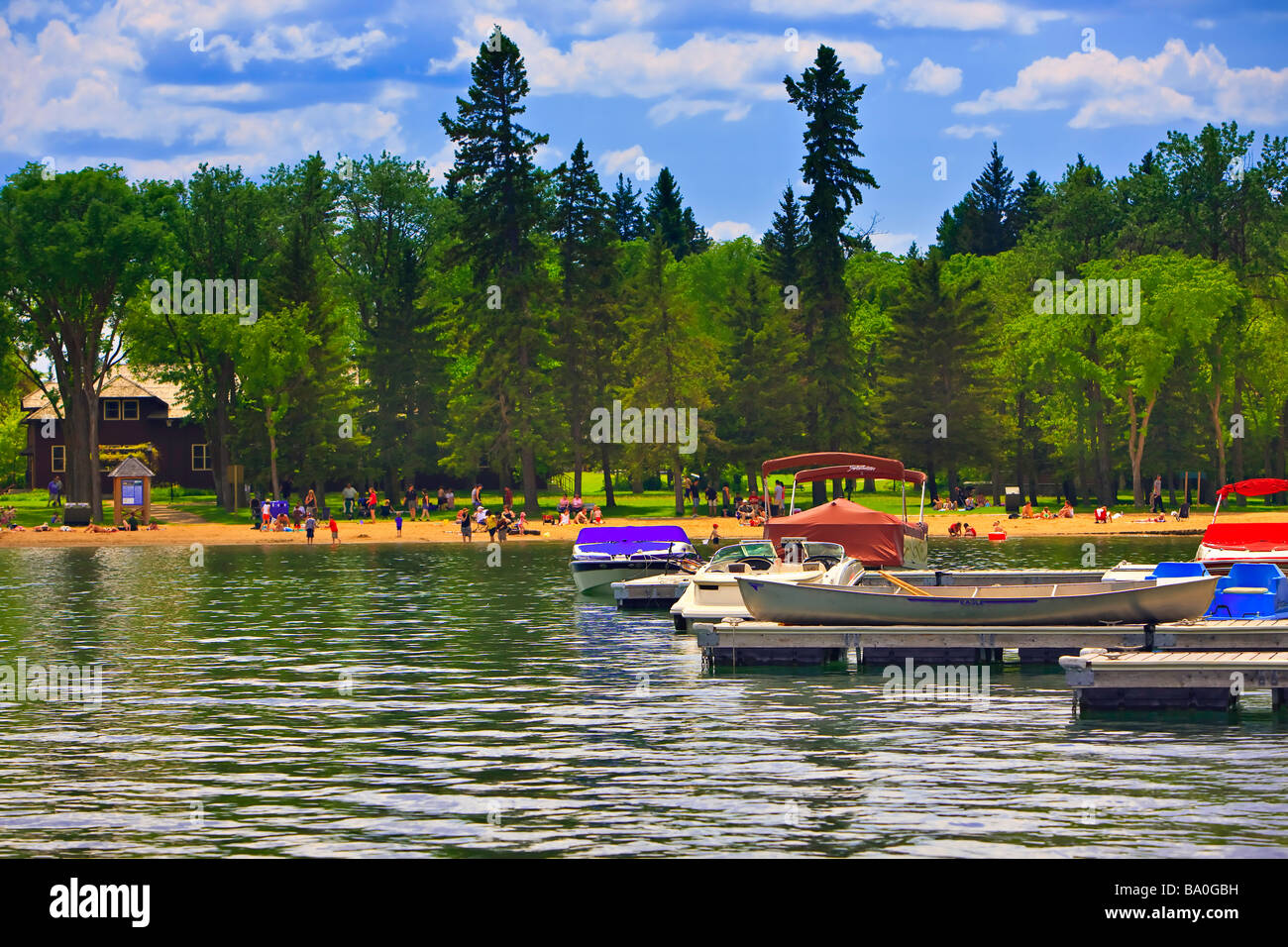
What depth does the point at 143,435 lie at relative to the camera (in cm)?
12044

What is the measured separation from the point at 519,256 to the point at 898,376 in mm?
24973

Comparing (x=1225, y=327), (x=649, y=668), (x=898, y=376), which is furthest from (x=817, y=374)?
(x=649, y=668)

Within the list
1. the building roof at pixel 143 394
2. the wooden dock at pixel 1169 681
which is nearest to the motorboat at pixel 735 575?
the wooden dock at pixel 1169 681

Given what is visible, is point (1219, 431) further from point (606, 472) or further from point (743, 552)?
point (743, 552)

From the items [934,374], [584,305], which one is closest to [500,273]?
[584,305]

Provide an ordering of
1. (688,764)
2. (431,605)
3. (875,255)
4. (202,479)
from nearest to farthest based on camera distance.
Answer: (688,764), (431,605), (202,479), (875,255)

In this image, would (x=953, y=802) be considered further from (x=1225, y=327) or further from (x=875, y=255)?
(x=875, y=255)

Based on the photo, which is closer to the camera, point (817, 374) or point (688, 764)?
point (688, 764)

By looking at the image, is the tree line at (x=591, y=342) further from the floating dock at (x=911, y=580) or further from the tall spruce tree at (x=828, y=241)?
the floating dock at (x=911, y=580)

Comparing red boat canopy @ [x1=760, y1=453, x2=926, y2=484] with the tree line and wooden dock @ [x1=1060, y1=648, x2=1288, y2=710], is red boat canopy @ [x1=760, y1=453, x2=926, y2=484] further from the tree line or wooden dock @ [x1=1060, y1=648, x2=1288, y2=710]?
the tree line

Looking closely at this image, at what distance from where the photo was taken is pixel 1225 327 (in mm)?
94062

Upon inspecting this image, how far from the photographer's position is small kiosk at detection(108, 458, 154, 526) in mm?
87688

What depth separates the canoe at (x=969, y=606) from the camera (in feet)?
101
